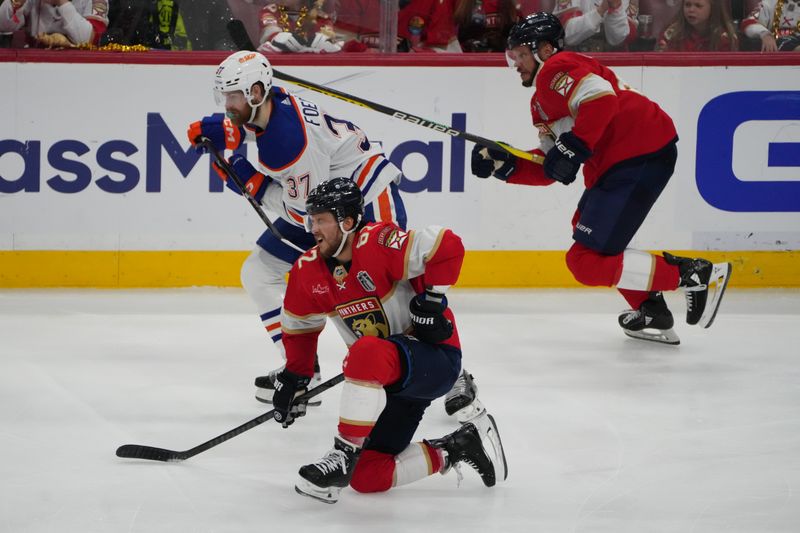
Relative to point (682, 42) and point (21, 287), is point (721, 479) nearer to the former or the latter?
point (682, 42)

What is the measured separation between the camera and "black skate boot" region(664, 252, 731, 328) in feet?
15.4

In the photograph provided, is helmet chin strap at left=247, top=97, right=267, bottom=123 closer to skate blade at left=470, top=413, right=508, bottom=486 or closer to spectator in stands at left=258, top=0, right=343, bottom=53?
skate blade at left=470, top=413, right=508, bottom=486

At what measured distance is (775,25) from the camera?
6133 mm

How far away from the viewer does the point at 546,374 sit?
173 inches

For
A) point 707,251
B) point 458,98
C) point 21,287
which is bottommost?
point 21,287

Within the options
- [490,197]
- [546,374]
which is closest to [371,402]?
[546,374]

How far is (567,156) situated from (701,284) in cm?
80

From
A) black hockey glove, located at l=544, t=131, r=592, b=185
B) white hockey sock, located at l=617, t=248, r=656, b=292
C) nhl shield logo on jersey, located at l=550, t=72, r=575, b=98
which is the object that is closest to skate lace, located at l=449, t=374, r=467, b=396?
black hockey glove, located at l=544, t=131, r=592, b=185

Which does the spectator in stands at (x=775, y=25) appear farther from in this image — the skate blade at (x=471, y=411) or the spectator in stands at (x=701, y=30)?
the skate blade at (x=471, y=411)

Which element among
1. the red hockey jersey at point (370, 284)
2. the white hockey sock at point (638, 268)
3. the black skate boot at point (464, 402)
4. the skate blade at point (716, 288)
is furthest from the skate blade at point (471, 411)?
the skate blade at point (716, 288)

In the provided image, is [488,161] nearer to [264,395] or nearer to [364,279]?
[264,395]

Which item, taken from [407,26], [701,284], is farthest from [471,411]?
[407,26]

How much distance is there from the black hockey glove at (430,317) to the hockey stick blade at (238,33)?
11.2ft

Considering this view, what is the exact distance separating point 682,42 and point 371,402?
3.91 m
